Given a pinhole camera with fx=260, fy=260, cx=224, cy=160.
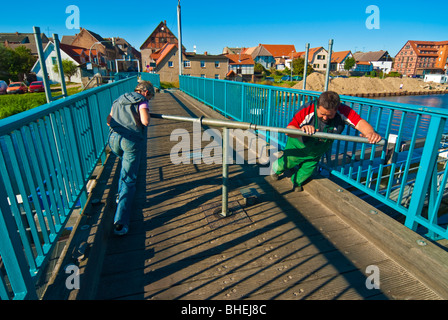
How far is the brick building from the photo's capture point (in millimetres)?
104188

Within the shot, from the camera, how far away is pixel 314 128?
9.09ft

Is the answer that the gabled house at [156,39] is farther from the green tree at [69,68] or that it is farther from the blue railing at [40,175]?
the blue railing at [40,175]

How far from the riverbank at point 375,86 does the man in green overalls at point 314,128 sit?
6219 cm

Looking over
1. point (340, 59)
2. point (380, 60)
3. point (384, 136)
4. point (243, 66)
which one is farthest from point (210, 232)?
point (380, 60)

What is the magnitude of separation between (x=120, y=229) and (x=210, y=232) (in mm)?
993

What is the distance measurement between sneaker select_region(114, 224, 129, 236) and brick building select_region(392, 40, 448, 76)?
135 metres

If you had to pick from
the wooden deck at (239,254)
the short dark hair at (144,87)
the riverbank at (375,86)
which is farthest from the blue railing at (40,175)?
the riverbank at (375,86)

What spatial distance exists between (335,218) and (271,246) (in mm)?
1045

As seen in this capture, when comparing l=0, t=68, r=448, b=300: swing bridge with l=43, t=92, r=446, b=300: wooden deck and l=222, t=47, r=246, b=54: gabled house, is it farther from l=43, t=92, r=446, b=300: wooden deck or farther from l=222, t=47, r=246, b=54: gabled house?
l=222, t=47, r=246, b=54: gabled house

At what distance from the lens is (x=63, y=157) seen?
2691mm

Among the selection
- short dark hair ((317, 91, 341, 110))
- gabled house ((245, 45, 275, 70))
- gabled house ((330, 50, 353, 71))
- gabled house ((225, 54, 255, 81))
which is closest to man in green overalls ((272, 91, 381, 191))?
short dark hair ((317, 91, 341, 110))

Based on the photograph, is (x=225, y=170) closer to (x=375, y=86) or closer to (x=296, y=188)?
(x=296, y=188)

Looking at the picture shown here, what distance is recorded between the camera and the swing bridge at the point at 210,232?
1.98 m

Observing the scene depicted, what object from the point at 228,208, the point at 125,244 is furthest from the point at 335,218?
the point at 125,244
